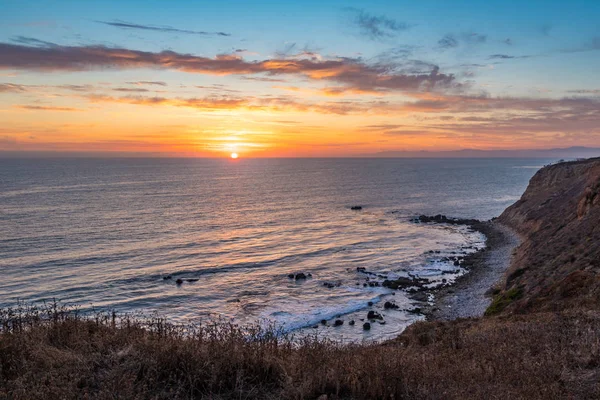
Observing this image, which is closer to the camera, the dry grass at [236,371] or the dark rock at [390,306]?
the dry grass at [236,371]

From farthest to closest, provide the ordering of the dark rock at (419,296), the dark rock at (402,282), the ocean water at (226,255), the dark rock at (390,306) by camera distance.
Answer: the dark rock at (402,282)
the dark rock at (419,296)
the dark rock at (390,306)
the ocean water at (226,255)

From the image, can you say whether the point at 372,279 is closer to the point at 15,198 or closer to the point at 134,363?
the point at 134,363

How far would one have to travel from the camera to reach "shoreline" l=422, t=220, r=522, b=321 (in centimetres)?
3381

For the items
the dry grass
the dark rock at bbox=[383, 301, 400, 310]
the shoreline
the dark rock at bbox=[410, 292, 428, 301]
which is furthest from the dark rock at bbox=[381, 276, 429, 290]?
the dry grass

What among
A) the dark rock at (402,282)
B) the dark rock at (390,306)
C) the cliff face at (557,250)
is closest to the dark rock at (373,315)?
the dark rock at (390,306)

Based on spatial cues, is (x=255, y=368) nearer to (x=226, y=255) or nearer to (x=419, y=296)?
(x=419, y=296)

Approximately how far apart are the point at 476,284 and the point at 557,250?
27.0ft

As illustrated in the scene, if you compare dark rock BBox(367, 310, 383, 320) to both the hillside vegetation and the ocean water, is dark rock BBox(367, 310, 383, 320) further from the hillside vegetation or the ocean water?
the hillside vegetation

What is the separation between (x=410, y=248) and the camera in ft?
192

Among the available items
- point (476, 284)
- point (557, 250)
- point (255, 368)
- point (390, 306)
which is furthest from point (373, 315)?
point (255, 368)

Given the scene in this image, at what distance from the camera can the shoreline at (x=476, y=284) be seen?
3381cm

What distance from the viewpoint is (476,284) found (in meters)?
41.6

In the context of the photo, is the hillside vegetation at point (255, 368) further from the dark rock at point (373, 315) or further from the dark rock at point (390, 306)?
the dark rock at point (390, 306)

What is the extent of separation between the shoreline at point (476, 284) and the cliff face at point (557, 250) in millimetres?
1998
